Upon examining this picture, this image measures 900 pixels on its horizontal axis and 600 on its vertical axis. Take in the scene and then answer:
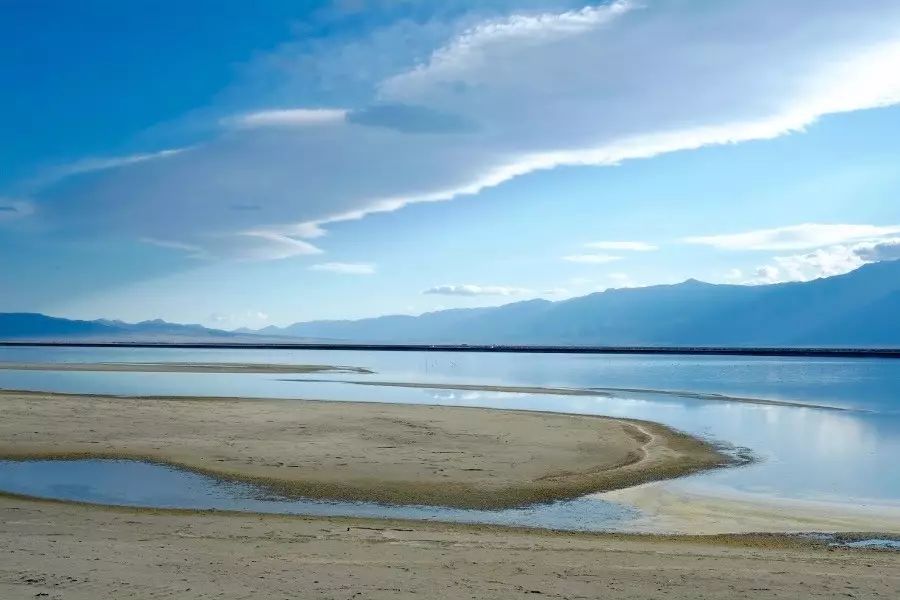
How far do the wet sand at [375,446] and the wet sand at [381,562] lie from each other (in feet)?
11.4

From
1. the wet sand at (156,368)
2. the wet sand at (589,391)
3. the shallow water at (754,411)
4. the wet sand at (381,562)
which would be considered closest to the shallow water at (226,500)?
the shallow water at (754,411)

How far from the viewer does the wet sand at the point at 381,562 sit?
28.1 ft

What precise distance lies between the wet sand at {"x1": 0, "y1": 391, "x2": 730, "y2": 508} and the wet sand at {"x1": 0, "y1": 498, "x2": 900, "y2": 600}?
3474 millimetres

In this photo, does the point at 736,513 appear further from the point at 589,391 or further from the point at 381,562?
the point at 589,391

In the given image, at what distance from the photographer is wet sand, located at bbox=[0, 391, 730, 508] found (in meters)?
16.6

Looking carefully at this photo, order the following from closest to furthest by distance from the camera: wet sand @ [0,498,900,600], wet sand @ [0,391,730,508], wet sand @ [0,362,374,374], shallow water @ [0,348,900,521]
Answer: wet sand @ [0,498,900,600], wet sand @ [0,391,730,508], shallow water @ [0,348,900,521], wet sand @ [0,362,374,374]

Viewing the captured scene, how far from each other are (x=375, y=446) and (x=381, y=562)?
1199 centimetres

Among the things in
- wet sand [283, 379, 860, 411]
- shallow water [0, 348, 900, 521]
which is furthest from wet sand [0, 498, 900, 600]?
wet sand [283, 379, 860, 411]

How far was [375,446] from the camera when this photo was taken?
21.8 metres

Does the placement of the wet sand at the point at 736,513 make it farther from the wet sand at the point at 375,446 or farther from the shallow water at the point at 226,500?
the wet sand at the point at 375,446

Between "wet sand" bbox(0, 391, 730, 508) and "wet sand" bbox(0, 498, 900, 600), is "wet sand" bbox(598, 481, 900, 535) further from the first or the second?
"wet sand" bbox(0, 391, 730, 508)

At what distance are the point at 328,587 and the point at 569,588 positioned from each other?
300cm

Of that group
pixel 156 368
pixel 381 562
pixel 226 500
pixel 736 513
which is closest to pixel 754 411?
pixel 736 513

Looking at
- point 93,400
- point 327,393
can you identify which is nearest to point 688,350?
point 327,393
